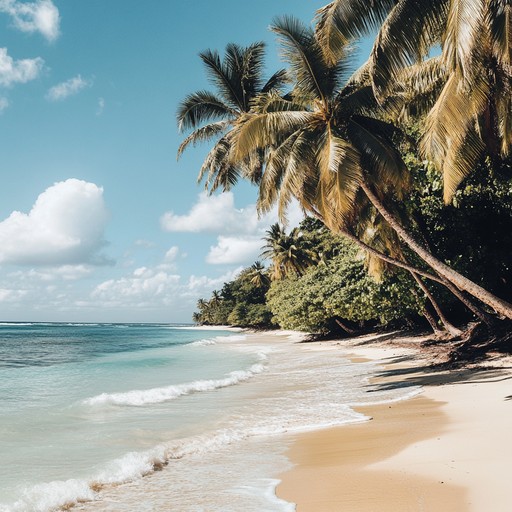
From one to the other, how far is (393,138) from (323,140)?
2.58 metres

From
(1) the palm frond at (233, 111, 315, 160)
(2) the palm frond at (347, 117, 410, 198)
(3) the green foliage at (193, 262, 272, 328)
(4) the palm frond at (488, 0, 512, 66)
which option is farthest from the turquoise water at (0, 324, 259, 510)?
(3) the green foliage at (193, 262, 272, 328)

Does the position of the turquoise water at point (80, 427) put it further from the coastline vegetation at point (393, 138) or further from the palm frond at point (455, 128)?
the palm frond at point (455, 128)

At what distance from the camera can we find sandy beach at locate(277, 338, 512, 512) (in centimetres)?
423

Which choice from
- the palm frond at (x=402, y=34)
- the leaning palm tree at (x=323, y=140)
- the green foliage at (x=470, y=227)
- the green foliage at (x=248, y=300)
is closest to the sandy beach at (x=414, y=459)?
the leaning palm tree at (x=323, y=140)

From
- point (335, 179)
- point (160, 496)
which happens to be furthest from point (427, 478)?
point (335, 179)

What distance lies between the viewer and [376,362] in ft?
59.6

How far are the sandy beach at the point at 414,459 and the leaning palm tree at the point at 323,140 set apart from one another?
11.3 ft

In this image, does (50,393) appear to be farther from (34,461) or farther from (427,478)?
(427,478)

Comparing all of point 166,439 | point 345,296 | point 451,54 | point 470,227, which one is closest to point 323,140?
point 451,54

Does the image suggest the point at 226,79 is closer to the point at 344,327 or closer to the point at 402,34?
the point at 402,34

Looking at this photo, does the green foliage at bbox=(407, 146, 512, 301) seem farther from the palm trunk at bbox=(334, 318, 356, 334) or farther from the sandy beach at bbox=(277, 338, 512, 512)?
the palm trunk at bbox=(334, 318, 356, 334)

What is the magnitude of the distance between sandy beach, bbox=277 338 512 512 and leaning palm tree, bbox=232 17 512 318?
11.3ft

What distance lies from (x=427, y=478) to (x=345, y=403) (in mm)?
5210

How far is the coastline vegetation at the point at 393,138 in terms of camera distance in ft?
26.0
